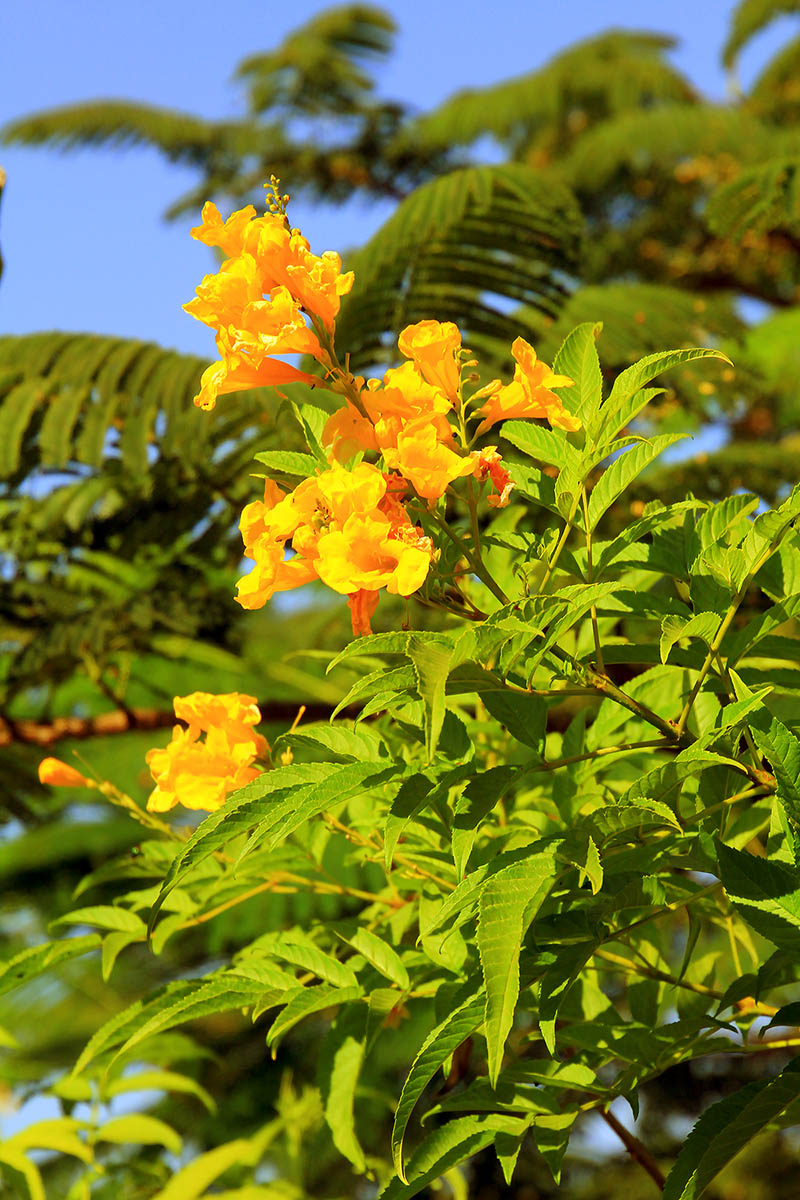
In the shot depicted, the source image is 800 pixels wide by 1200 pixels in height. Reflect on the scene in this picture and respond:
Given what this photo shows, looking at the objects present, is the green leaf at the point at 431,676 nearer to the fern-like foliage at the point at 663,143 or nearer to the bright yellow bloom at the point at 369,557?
the bright yellow bloom at the point at 369,557

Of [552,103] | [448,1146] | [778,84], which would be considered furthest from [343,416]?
[778,84]

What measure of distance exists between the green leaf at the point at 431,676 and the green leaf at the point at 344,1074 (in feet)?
1.23

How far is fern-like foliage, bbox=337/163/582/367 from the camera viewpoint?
168 centimetres

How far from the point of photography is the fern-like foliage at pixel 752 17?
16.1 ft

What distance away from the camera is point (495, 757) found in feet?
2.85

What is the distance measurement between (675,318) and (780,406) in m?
1.78

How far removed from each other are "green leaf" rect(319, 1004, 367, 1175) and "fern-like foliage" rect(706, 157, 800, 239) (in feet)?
3.94

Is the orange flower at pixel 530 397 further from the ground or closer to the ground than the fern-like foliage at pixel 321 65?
closer to the ground

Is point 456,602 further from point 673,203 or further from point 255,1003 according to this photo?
point 673,203

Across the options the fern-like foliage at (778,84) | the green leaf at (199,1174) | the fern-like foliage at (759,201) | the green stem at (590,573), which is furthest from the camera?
the fern-like foliage at (778,84)

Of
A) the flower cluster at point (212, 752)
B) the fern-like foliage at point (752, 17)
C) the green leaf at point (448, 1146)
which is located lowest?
the green leaf at point (448, 1146)

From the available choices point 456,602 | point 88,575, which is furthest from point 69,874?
point 456,602

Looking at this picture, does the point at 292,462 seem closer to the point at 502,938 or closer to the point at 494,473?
the point at 494,473

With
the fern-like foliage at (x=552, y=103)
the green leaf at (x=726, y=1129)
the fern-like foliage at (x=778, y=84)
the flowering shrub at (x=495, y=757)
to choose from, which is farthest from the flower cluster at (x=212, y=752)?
the fern-like foliage at (x=552, y=103)
